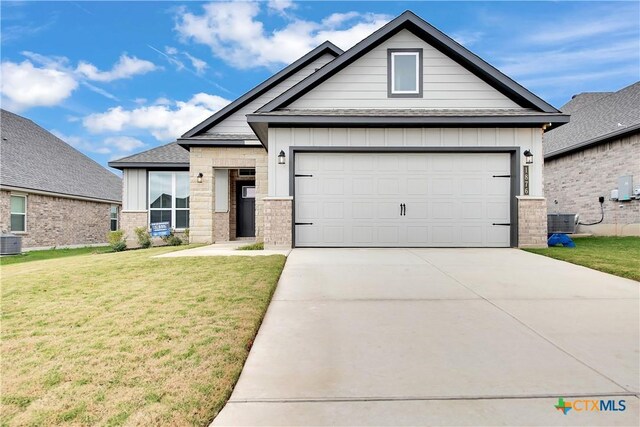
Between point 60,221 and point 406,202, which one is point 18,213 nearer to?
point 60,221

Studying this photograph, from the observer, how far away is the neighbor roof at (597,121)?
1382 cm

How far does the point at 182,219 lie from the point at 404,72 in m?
10.4

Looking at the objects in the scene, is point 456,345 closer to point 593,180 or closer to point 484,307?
point 484,307

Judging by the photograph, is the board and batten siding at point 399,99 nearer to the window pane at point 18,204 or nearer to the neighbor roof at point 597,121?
the neighbor roof at point 597,121

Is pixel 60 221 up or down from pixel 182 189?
down

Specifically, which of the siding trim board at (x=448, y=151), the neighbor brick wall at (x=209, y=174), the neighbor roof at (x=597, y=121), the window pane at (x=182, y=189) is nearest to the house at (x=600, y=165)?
the neighbor roof at (x=597, y=121)

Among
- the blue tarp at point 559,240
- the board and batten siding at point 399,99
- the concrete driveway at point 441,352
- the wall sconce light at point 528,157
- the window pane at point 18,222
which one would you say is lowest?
the concrete driveway at point 441,352

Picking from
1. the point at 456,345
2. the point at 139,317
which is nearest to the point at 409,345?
the point at 456,345

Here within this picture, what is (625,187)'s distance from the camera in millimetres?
13164

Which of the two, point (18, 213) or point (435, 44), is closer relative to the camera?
point (435, 44)

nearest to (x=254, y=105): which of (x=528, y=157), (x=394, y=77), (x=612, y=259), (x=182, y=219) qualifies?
(x=182, y=219)

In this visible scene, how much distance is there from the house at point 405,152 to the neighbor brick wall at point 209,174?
3629 millimetres

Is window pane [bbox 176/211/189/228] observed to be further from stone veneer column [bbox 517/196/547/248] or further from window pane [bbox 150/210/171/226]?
stone veneer column [bbox 517/196/547/248]

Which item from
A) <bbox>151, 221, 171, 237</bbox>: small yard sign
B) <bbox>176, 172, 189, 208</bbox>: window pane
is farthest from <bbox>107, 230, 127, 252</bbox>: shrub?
<bbox>176, 172, 189, 208</bbox>: window pane
